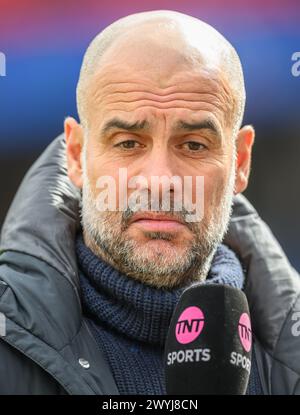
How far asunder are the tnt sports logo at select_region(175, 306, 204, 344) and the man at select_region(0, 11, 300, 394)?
367 millimetres

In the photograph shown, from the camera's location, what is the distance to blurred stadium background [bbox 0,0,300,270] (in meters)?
3.15

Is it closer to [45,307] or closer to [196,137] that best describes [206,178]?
[196,137]

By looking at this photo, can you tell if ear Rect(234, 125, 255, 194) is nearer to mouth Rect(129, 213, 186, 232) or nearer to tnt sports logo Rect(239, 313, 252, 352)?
mouth Rect(129, 213, 186, 232)

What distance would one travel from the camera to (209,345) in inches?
45.5

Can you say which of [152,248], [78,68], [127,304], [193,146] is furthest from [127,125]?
[78,68]

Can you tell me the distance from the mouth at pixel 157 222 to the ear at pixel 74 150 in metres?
0.27

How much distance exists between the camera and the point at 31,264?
5.43 ft

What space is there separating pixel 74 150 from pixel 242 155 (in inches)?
14.4

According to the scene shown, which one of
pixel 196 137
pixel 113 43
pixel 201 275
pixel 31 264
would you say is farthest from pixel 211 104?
pixel 31 264

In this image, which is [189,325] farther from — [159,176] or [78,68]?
[78,68]

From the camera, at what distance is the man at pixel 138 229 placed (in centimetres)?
161

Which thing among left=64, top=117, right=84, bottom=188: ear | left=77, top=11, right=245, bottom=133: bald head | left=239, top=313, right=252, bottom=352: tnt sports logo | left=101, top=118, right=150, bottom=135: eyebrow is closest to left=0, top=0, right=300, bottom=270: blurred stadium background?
left=64, top=117, right=84, bottom=188: ear

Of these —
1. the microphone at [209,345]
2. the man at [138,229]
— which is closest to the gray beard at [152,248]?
the man at [138,229]

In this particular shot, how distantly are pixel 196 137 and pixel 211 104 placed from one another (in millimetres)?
72
